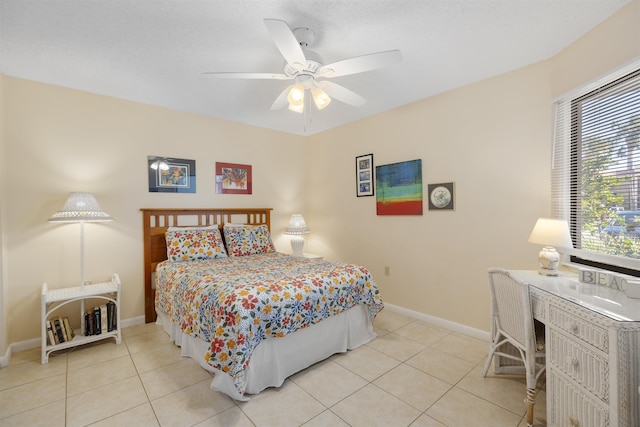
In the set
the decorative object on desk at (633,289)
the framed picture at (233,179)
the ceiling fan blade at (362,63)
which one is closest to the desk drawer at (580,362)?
the decorative object on desk at (633,289)

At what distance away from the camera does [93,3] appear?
169 centimetres

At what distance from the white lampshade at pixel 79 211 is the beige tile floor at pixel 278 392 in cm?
121

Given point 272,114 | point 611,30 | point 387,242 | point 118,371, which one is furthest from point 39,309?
point 611,30

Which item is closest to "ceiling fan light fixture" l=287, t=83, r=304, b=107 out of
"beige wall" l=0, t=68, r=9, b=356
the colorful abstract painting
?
the colorful abstract painting

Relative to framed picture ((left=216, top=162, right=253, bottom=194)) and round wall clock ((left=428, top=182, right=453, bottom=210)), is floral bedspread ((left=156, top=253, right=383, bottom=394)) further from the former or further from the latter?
framed picture ((left=216, top=162, right=253, bottom=194))

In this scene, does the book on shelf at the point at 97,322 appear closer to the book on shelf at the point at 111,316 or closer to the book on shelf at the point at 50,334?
the book on shelf at the point at 111,316

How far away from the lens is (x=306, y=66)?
6.11ft

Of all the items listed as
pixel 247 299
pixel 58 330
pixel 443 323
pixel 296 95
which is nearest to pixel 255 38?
pixel 296 95

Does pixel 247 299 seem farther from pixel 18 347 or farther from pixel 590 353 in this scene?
pixel 18 347

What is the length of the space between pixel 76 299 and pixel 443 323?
3.56 metres

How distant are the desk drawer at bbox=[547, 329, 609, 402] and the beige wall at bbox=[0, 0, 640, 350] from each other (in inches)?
44.8

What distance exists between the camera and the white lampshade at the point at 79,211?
97.8 inches

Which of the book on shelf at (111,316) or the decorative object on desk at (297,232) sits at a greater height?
the decorative object on desk at (297,232)

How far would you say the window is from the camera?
1681 mm
